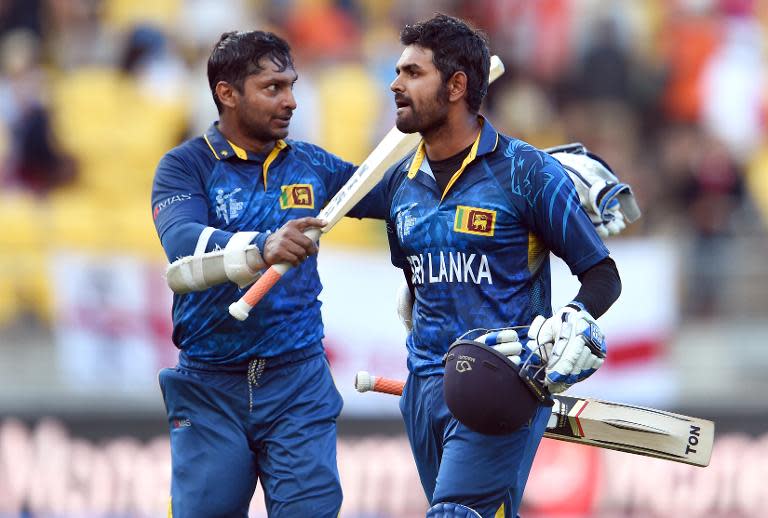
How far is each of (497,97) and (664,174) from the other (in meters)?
1.45

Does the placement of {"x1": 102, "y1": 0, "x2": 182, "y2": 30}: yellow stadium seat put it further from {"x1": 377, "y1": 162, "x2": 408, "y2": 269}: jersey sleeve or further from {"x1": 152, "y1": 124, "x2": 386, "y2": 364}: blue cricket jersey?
{"x1": 377, "y1": 162, "x2": 408, "y2": 269}: jersey sleeve

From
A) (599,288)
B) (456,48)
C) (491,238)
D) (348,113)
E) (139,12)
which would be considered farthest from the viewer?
(139,12)

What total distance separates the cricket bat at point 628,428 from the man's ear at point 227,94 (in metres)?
1.13

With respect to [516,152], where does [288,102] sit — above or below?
above

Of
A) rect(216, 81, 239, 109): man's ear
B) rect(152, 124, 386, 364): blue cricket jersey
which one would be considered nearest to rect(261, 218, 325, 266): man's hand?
rect(152, 124, 386, 364): blue cricket jersey

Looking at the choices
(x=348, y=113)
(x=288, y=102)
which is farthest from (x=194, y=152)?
(x=348, y=113)

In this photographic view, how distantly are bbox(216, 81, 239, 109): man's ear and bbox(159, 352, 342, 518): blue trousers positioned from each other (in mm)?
972

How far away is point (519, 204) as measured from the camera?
503 centimetres

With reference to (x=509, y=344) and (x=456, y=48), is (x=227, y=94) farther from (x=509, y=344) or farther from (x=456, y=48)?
(x=509, y=344)

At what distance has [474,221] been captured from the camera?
5.06 m

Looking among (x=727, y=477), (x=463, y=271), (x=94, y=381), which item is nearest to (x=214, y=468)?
(x=463, y=271)

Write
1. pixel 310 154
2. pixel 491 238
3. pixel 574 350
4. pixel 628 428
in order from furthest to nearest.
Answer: pixel 310 154
pixel 628 428
pixel 491 238
pixel 574 350

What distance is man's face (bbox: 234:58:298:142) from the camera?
553cm

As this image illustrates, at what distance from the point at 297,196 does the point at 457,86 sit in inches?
32.0
